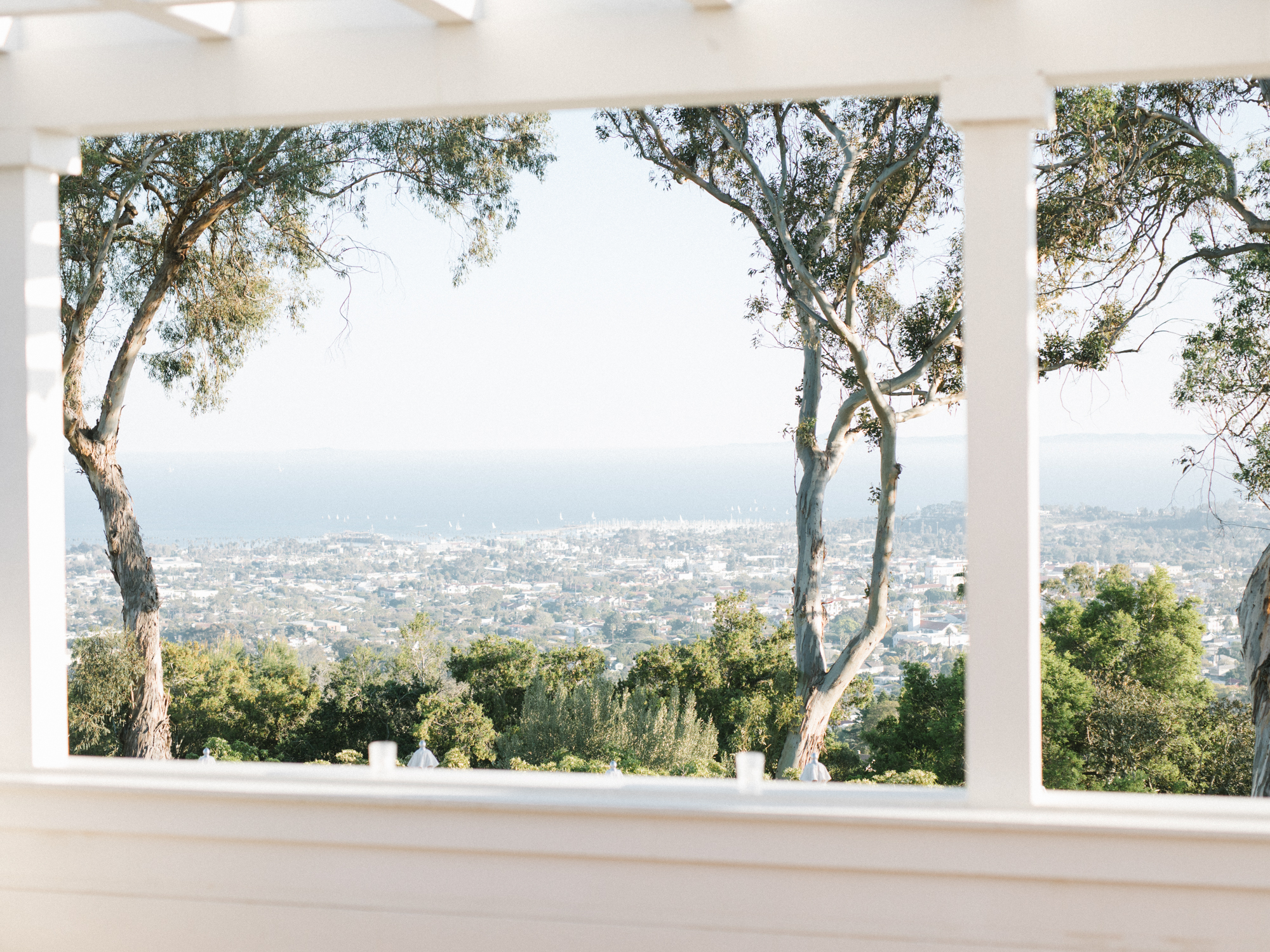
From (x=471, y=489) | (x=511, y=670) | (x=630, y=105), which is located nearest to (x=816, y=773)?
(x=630, y=105)

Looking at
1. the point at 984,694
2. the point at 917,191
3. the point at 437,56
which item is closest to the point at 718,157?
the point at 917,191

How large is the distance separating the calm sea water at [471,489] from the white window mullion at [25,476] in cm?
691

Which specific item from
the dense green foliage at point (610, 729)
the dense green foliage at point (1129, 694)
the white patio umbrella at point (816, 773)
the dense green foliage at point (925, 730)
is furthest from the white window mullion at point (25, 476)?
the dense green foliage at point (1129, 694)

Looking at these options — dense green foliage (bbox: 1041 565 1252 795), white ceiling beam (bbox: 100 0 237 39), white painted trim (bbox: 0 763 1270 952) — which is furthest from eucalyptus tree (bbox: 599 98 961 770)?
white painted trim (bbox: 0 763 1270 952)

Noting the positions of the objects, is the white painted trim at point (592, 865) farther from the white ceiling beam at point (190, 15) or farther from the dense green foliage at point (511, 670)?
the dense green foliage at point (511, 670)

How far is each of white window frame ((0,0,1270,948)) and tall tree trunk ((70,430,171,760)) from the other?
Answer: 6802 millimetres

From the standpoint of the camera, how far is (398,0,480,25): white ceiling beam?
8.07 feet

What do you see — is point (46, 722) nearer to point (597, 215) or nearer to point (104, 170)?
point (104, 170)

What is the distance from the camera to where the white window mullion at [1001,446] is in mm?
2393

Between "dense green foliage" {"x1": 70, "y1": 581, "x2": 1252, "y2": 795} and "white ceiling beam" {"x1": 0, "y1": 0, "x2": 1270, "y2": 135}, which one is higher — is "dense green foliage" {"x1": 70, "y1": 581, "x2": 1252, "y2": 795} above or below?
below

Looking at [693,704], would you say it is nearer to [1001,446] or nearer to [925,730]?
[925,730]

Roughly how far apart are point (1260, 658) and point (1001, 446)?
15.8 feet

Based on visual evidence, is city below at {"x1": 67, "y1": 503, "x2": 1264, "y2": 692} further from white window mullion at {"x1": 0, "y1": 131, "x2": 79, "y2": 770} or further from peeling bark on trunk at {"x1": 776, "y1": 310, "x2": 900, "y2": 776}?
white window mullion at {"x1": 0, "y1": 131, "x2": 79, "y2": 770}

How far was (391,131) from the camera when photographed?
353 inches
